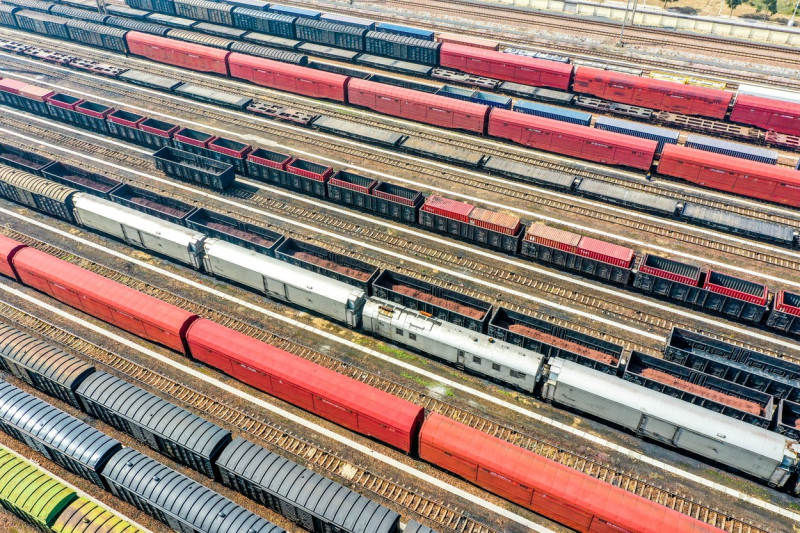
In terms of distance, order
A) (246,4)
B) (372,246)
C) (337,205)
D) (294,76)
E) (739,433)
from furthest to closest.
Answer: (246,4), (294,76), (337,205), (372,246), (739,433)

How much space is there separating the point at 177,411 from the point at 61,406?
34.6 ft

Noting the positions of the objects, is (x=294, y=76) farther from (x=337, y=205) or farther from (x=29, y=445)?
(x=29, y=445)

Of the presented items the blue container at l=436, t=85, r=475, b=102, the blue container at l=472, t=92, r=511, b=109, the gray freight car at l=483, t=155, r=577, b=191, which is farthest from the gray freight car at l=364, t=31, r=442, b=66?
the gray freight car at l=483, t=155, r=577, b=191

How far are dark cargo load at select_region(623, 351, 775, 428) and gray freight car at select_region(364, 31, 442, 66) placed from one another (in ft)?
204

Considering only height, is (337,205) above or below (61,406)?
above

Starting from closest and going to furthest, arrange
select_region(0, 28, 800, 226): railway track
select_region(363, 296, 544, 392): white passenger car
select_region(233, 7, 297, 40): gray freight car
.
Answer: select_region(363, 296, 544, 392): white passenger car, select_region(0, 28, 800, 226): railway track, select_region(233, 7, 297, 40): gray freight car

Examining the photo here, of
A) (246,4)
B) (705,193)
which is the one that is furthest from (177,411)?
(246,4)

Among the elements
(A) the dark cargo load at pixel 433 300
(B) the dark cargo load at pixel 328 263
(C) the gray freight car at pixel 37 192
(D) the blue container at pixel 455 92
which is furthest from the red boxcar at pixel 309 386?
(D) the blue container at pixel 455 92

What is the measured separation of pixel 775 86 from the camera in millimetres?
79938

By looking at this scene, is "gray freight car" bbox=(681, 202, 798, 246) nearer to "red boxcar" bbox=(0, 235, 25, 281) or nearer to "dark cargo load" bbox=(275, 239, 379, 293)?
"dark cargo load" bbox=(275, 239, 379, 293)

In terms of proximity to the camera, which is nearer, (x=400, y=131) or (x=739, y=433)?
(x=739, y=433)

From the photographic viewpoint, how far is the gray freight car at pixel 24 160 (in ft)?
194

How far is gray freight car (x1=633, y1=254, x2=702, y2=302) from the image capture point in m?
45.9

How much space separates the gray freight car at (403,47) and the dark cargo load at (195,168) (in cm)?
4081
